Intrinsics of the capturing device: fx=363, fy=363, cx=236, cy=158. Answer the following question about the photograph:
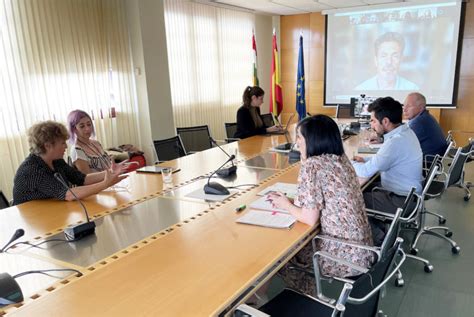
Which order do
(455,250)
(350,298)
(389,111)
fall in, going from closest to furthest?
(350,298), (389,111), (455,250)

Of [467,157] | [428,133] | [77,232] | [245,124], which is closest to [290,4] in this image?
[245,124]

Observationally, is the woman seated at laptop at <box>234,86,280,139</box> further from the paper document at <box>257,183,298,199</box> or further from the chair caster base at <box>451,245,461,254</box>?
the chair caster base at <box>451,245,461,254</box>

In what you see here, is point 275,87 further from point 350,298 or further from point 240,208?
point 350,298

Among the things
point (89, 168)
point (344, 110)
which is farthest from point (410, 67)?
point (89, 168)

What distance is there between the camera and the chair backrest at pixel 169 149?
11.9ft

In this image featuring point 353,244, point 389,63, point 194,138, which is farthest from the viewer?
point 389,63

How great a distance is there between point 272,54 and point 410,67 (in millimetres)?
2658

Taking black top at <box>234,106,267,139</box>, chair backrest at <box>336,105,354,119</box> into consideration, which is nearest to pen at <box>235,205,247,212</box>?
black top at <box>234,106,267,139</box>

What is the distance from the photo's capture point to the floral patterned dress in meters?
1.61

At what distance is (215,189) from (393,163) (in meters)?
1.28

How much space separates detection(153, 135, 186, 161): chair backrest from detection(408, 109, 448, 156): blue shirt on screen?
7.62 feet

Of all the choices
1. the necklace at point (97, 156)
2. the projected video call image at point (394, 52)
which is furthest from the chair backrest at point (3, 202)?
the projected video call image at point (394, 52)

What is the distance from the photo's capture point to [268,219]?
68.9 inches

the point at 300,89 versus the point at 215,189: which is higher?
the point at 300,89
